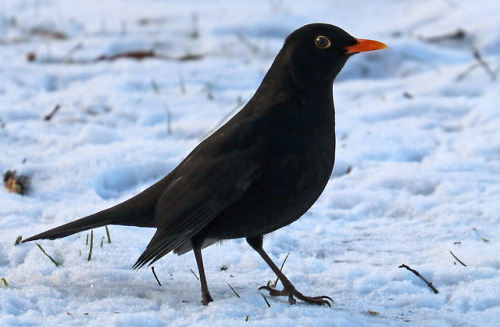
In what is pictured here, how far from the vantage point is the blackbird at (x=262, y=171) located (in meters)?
3.27

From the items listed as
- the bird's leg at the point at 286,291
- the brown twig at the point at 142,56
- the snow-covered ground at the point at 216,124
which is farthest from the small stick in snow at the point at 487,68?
the bird's leg at the point at 286,291

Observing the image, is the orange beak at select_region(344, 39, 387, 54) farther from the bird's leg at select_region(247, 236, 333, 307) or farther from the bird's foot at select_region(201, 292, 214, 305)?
the bird's foot at select_region(201, 292, 214, 305)

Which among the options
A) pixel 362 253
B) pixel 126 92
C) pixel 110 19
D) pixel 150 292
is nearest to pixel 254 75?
pixel 126 92

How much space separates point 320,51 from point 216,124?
8.11ft

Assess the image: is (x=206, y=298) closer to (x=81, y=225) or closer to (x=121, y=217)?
(x=121, y=217)

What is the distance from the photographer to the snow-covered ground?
337 cm

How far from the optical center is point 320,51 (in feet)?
11.6

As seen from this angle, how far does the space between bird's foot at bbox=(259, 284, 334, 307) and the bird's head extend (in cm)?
88

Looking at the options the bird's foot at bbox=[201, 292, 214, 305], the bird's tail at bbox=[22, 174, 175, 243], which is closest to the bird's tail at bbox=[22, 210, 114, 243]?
the bird's tail at bbox=[22, 174, 175, 243]

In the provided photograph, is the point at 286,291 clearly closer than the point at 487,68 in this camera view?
Yes

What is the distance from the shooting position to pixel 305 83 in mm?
3502

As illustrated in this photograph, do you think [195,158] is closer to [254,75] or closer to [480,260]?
[480,260]

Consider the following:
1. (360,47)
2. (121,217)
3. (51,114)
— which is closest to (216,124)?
(51,114)

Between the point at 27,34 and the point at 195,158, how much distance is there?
18.0 feet
